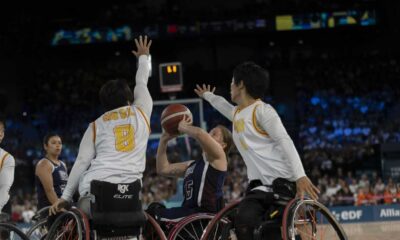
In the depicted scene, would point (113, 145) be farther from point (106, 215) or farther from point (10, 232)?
point (10, 232)

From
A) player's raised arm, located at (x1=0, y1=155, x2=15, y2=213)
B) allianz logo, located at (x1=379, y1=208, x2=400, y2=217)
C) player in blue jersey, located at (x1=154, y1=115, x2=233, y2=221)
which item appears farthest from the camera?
allianz logo, located at (x1=379, y1=208, x2=400, y2=217)

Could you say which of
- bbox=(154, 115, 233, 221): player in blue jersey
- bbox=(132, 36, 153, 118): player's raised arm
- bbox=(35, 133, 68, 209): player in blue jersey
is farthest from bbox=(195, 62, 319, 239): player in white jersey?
bbox=(35, 133, 68, 209): player in blue jersey

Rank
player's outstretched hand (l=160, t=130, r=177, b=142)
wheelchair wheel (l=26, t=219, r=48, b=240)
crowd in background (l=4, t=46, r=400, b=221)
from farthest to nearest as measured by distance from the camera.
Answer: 1. crowd in background (l=4, t=46, r=400, b=221)
2. wheelchair wheel (l=26, t=219, r=48, b=240)
3. player's outstretched hand (l=160, t=130, r=177, b=142)

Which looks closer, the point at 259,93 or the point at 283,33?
the point at 259,93

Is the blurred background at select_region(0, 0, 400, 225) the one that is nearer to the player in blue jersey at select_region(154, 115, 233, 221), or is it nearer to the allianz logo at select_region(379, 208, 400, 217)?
the allianz logo at select_region(379, 208, 400, 217)

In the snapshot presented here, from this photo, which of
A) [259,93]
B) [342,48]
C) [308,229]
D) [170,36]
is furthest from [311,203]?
[342,48]

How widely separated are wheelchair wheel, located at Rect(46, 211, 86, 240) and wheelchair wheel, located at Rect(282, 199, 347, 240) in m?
1.63

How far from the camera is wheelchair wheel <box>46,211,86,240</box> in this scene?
5.42 metres

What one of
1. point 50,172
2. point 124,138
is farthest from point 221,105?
point 50,172

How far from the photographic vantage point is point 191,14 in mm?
28188

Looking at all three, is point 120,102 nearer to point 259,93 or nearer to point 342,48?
point 259,93

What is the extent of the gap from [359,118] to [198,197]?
20.3 metres

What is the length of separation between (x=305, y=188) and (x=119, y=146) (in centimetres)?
153

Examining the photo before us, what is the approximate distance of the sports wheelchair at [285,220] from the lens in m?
4.92
